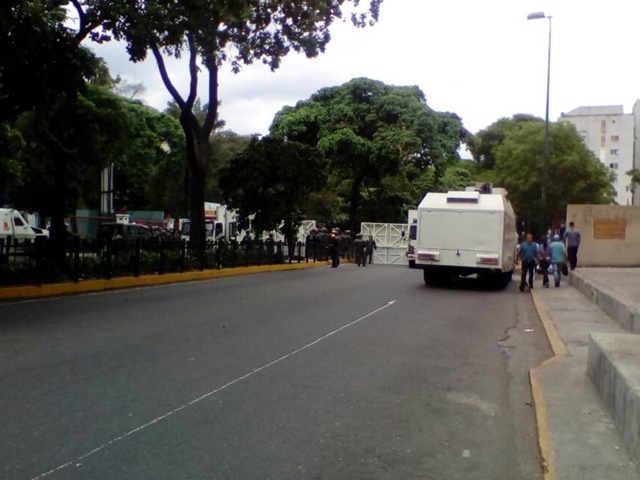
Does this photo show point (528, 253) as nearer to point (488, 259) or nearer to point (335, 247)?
point (488, 259)

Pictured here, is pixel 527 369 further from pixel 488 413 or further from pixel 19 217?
pixel 19 217

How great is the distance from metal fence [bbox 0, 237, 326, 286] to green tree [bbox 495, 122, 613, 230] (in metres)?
28.2

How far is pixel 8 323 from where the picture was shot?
1227cm

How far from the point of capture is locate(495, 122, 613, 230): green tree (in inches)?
1983

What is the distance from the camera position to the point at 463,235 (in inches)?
866

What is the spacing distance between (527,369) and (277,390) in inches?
144

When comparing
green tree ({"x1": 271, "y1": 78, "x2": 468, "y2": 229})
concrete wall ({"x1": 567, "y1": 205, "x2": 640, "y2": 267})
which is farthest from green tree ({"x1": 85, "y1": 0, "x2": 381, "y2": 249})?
green tree ({"x1": 271, "y1": 78, "x2": 468, "y2": 229})

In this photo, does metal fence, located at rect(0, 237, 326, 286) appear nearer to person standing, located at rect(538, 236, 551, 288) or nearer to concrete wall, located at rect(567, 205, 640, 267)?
person standing, located at rect(538, 236, 551, 288)


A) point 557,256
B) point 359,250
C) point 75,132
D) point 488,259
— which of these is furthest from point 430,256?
point 359,250

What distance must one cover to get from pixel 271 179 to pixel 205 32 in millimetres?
10735

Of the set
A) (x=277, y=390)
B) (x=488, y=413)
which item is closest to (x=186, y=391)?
(x=277, y=390)

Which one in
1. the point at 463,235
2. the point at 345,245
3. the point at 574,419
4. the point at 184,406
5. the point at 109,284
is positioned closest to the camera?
the point at 574,419

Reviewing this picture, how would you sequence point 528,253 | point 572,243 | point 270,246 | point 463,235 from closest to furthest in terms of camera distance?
point 463,235 < point 528,253 < point 572,243 < point 270,246

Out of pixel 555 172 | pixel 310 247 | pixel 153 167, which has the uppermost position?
pixel 153 167
